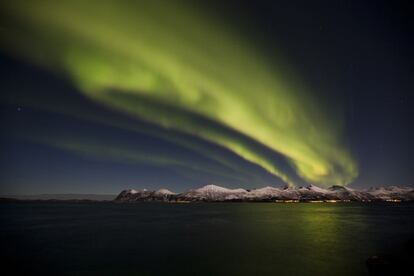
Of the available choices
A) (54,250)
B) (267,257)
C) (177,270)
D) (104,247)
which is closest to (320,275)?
(267,257)

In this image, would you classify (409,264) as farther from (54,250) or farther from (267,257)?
(54,250)

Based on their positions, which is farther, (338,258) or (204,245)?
(204,245)

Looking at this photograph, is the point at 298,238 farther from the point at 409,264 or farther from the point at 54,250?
the point at 54,250

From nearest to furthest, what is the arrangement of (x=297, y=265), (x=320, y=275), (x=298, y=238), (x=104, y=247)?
1. (x=320, y=275)
2. (x=297, y=265)
3. (x=104, y=247)
4. (x=298, y=238)

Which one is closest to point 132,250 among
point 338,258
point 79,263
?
point 79,263

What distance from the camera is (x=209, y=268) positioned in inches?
1172

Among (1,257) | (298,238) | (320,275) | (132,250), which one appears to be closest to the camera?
(320,275)

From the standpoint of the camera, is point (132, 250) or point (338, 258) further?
point (132, 250)

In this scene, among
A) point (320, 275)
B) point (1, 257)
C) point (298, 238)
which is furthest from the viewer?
point (298, 238)

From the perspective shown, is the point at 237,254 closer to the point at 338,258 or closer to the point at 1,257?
the point at 338,258

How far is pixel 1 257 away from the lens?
114 feet

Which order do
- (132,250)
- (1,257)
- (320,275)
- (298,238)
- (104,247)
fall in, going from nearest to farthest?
(320,275), (1,257), (132,250), (104,247), (298,238)

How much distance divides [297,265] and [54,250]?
1374 inches

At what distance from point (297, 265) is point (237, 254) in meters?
8.06
